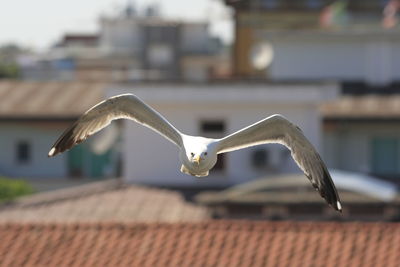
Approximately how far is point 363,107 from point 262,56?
4.02 metres

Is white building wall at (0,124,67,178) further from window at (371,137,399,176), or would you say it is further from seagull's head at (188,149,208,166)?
seagull's head at (188,149,208,166)

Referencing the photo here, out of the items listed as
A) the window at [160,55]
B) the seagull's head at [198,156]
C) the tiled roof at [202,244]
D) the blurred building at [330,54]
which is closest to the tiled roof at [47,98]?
the blurred building at [330,54]

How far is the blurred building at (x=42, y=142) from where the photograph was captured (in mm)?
45406

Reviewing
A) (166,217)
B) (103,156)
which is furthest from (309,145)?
(103,156)

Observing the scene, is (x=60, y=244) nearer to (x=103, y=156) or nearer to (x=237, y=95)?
(x=237, y=95)

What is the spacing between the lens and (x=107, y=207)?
31641mm

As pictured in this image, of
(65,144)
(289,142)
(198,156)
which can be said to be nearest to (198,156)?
(198,156)

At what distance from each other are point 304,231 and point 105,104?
36.9 ft

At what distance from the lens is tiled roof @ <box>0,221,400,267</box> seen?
21.8 meters

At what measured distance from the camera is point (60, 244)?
2277cm

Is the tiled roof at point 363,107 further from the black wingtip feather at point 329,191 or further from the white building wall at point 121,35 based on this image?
the white building wall at point 121,35

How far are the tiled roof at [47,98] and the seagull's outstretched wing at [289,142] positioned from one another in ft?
108

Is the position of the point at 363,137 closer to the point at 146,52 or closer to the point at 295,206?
the point at 295,206

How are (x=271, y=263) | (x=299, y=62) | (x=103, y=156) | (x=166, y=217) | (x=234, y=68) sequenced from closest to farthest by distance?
(x=271, y=263) → (x=166, y=217) → (x=299, y=62) → (x=103, y=156) → (x=234, y=68)
